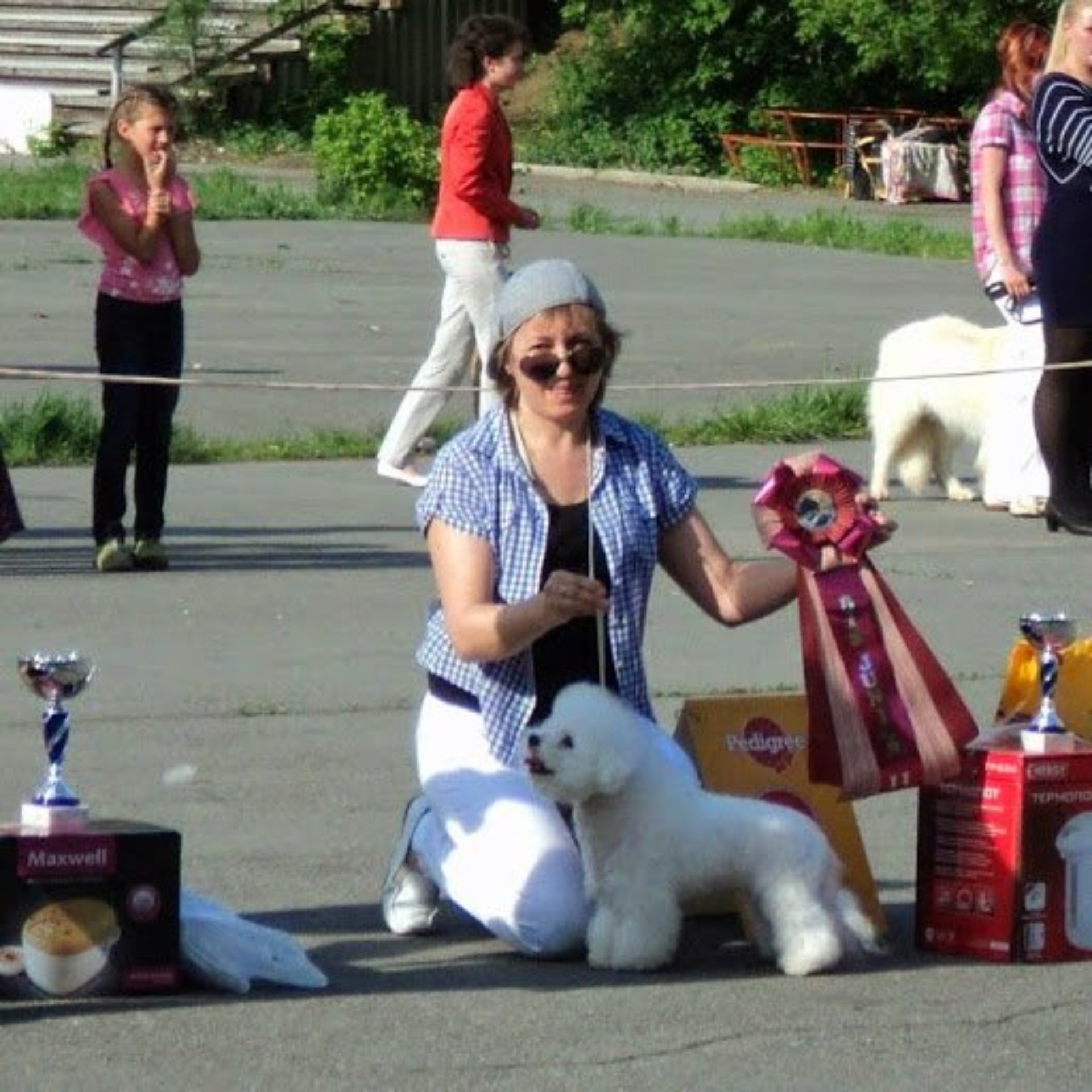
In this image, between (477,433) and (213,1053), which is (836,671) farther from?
(213,1053)

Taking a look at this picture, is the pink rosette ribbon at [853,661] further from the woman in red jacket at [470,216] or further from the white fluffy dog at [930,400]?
the woman in red jacket at [470,216]

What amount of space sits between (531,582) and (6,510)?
278 cm

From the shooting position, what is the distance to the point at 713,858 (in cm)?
561

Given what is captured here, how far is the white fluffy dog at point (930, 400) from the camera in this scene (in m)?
12.0

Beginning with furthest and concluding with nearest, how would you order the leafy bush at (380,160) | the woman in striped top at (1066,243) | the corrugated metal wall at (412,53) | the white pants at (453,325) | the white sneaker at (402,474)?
1. the corrugated metal wall at (412,53)
2. the leafy bush at (380,160)
3. the white sneaker at (402,474)
4. the white pants at (453,325)
5. the woman in striped top at (1066,243)

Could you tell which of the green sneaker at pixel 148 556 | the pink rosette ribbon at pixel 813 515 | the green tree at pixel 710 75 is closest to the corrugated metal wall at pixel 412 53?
the green tree at pixel 710 75

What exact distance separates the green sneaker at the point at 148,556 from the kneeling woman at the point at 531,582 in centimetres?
452

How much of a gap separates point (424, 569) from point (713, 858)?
5081 millimetres

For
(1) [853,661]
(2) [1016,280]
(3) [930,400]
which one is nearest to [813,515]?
(1) [853,661]

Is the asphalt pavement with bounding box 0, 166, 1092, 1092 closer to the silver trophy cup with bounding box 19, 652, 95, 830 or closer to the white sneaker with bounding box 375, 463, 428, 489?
the white sneaker with bounding box 375, 463, 428, 489

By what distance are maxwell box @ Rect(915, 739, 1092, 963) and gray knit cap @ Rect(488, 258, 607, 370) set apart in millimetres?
1165

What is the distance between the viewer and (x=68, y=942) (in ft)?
17.6

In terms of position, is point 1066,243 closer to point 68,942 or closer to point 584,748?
point 584,748

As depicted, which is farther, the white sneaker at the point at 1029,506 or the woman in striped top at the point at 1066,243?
the white sneaker at the point at 1029,506
